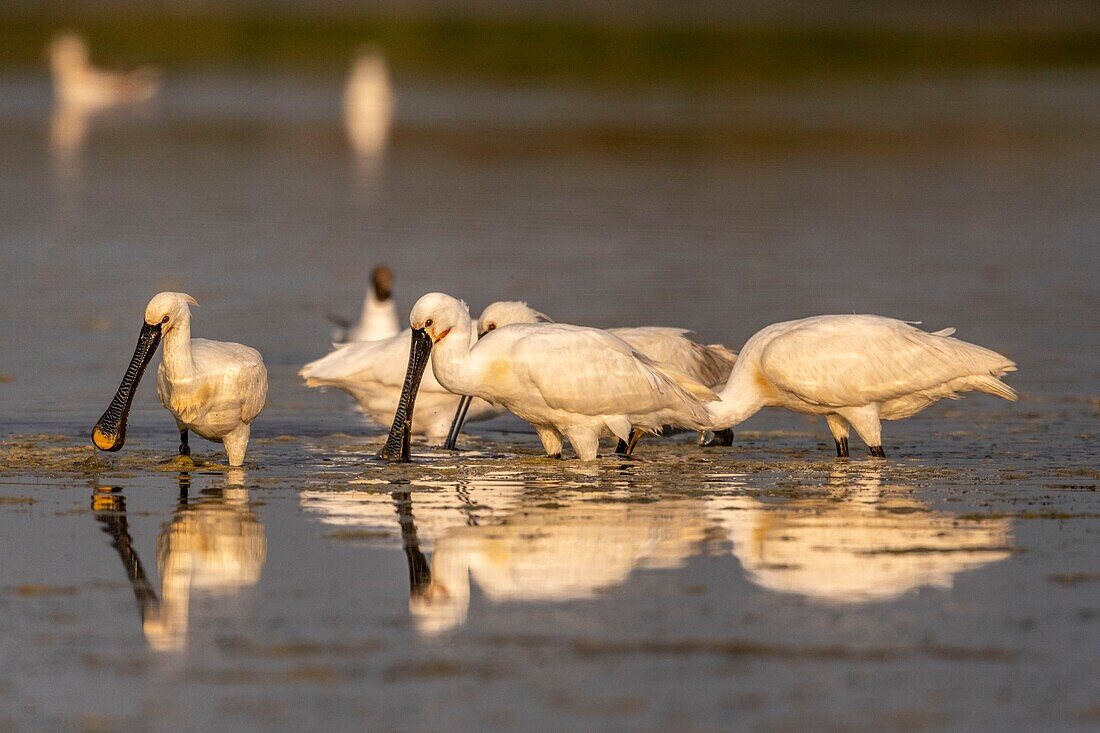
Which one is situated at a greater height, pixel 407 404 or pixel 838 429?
pixel 407 404

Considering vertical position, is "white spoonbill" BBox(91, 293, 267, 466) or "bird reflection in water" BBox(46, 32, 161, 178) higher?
"bird reflection in water" BBox(46, 32, 161, 178)

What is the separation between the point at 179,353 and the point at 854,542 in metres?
3.72

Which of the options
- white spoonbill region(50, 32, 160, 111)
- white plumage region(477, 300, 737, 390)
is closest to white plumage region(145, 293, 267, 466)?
white plumage region(477, 300, 737, 390)

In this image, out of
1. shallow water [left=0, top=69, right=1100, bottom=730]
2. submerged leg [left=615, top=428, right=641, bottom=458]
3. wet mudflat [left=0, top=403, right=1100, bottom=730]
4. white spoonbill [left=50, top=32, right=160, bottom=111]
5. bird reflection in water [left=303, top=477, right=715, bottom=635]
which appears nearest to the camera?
wet mudflat [left=0, top=403, right=1100, bottom=730]

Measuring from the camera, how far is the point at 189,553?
27.6 ft

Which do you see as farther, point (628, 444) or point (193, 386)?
point (628, 444)

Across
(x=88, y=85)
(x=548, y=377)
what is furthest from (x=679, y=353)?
(x=88, y=85)

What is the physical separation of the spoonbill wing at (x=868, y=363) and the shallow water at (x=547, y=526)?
42 cm

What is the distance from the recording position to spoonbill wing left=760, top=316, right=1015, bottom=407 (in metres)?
11.0

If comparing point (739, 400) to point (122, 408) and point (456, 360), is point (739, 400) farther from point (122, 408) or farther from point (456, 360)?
point (122, 408)

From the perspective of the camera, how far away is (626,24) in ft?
291

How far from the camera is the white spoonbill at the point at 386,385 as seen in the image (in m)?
12.3

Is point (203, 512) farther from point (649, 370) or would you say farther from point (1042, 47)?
point (1042, 47)

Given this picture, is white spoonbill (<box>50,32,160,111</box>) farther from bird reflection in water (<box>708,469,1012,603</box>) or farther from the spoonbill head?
bird reflection in water (<box>708,469,1012,603</box>)
